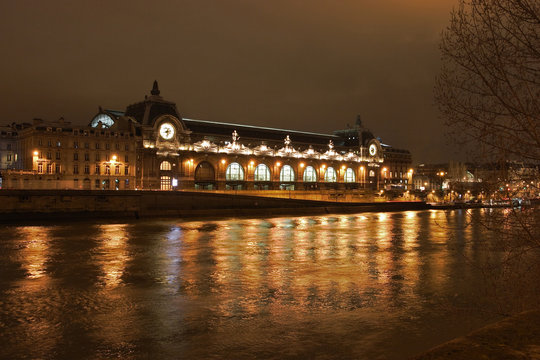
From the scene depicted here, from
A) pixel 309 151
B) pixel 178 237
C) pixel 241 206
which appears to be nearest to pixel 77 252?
pixel 178 237

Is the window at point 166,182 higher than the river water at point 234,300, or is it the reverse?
the window at point 166,182

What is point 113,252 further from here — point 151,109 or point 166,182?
point 151,109

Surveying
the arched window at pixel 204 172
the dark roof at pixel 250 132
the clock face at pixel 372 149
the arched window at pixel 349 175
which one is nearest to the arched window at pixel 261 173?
the dark roof at pixel 250 132

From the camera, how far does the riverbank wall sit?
49.3 meters

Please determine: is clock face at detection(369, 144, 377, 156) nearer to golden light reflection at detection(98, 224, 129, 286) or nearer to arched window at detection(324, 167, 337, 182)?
arched window at detection(324, 167, 337, 182)

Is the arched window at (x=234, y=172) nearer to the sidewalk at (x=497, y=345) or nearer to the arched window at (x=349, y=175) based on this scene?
the arched window at (x=349, y=175)

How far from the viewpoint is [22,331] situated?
1281 centimetres

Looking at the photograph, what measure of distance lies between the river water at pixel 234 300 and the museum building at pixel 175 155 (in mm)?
32608

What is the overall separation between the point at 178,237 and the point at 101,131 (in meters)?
50.1

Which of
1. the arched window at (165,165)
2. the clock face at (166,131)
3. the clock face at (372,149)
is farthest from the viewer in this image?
the clock face at (372,149)

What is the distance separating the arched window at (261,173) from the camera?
344ft

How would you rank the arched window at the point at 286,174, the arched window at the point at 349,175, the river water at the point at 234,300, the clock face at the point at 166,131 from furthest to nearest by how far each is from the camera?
the arched window at the point at 349,175 → the arched window at the point at 286,174 → the clock face at the point at 166,131 → the river water at the point at 234,300

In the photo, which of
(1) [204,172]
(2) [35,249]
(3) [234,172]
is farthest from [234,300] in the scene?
(3) [234,172]

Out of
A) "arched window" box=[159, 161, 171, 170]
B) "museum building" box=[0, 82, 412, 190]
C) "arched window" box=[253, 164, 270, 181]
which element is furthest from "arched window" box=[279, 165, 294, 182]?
"arched window" box=[159, 161, 171, 170]
